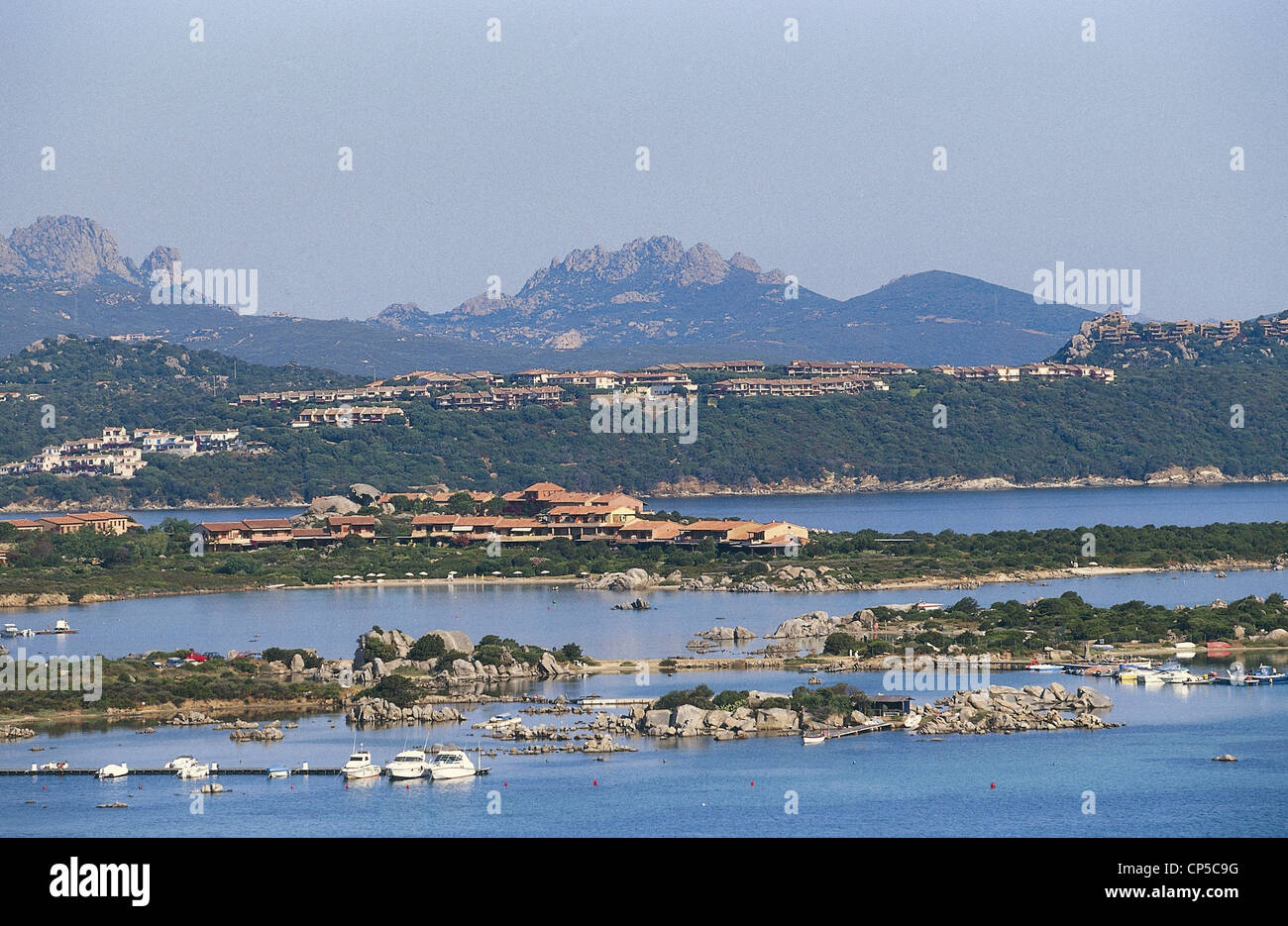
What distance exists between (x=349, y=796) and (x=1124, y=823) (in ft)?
28.6

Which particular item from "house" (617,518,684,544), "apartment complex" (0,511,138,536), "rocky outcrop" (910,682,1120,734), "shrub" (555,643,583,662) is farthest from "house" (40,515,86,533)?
"rocky outcrop" (910,682,1120,734)

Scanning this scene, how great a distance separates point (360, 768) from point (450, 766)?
1126mm

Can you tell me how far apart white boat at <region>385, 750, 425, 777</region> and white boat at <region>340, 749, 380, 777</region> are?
213mm

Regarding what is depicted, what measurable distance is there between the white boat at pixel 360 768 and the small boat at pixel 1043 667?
1290 cm

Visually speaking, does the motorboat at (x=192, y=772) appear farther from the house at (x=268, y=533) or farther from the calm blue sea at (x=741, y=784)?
the house at (x=268, y=533)

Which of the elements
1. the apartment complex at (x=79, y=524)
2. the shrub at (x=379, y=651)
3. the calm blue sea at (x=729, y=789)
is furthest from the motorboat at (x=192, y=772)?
the apartment complex at (x=79, y=524)

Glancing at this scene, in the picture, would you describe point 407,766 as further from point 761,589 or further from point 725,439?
point 725,439

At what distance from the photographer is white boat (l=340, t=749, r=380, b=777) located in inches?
872

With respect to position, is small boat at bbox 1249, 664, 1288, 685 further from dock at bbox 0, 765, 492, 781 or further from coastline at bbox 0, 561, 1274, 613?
coastline at bbox 0, 561, 1274, 613

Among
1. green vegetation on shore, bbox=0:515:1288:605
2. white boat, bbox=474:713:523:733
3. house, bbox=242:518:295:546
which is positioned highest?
house, bbox=242:518:295:546

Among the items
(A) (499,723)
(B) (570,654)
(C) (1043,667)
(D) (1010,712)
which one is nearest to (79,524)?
(B) (570,654)

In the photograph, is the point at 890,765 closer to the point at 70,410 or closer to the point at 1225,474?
the point at 1225,474

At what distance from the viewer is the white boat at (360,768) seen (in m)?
22.2
